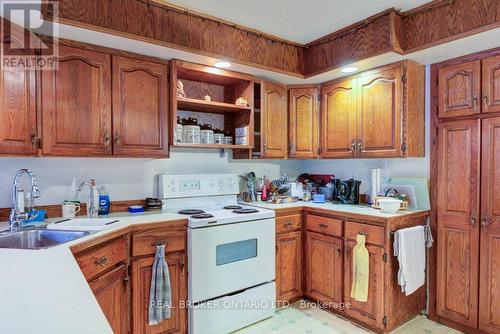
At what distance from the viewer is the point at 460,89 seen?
88.7 inches

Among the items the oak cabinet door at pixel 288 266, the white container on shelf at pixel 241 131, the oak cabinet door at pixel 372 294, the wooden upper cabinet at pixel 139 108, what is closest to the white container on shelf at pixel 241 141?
the white container on shelf at pixel 241 131

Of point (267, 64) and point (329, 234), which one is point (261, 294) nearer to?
point (329, 234)

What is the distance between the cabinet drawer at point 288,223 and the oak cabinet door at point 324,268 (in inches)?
5.3

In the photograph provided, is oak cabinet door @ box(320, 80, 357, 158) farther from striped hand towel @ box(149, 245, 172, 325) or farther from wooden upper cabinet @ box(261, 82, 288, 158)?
striped hand towel @ box(149, 245, 172, 325)

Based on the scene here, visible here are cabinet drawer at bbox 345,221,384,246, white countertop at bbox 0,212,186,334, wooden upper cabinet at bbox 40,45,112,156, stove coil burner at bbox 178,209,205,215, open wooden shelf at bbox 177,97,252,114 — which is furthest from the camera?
open wooden shelf at bbox 177,97,252,114

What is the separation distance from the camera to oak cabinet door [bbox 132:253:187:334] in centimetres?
192

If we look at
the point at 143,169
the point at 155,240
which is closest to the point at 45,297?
the point at 155,240

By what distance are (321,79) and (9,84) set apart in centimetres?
241

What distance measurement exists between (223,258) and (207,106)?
4.25 ft

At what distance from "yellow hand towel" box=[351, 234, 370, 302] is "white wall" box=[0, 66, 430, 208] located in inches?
30.0

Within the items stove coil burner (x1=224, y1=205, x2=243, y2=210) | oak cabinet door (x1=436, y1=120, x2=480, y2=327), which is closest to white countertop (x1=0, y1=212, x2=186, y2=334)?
stove coil burner (x1=224, y1=205, x2=243, y2=210)

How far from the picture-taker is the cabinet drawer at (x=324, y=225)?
2479 millimetres

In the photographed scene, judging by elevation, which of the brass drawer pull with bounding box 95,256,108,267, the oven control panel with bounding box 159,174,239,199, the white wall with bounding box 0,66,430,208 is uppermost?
the white wall with bounding box 0,66,430,208

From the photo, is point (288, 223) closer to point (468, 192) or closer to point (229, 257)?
point (229, 257)
